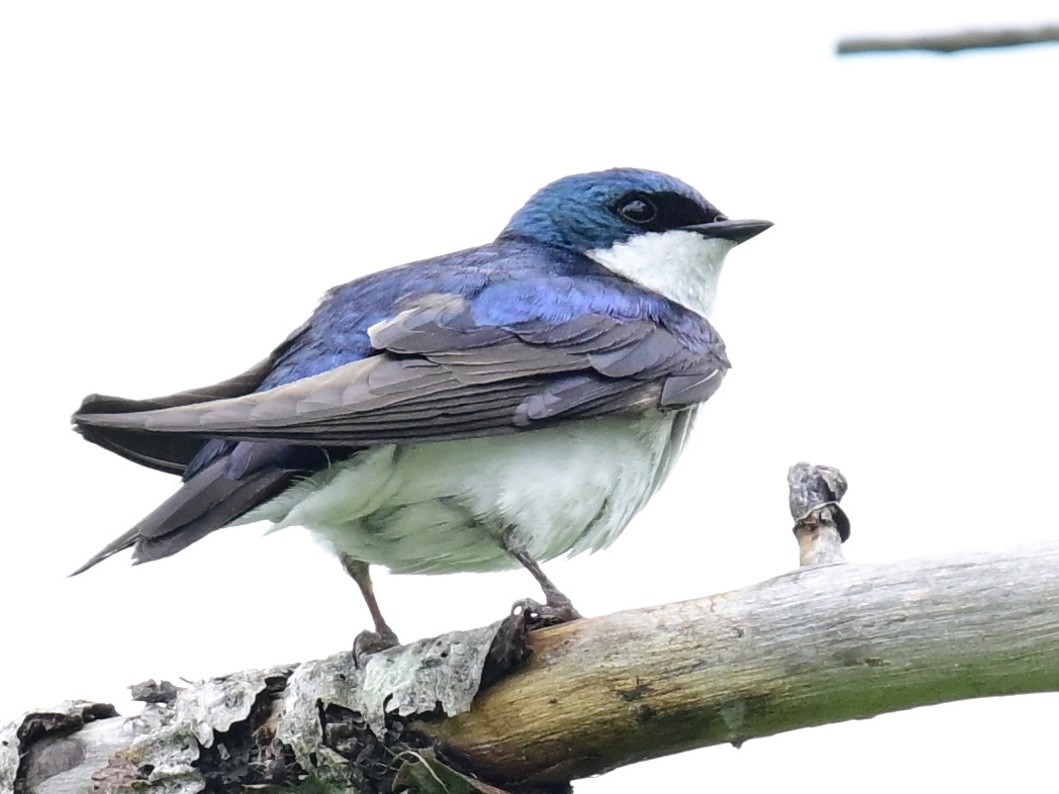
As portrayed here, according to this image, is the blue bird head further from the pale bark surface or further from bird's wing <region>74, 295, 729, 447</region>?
the pale bark surface

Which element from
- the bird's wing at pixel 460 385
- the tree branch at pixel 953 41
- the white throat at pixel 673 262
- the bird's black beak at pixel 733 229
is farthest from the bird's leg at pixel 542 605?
the tree branch at pixel 953 41

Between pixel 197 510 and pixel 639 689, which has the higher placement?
pixel 197 510

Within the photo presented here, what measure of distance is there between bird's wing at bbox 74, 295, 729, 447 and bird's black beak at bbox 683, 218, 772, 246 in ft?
0.95

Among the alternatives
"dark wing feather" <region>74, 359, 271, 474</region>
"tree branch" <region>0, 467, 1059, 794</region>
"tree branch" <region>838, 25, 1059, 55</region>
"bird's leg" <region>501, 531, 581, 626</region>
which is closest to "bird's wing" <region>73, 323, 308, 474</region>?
"dark wing feather" <region>74, 359, 271, 474</region>

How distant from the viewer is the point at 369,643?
9.89ft

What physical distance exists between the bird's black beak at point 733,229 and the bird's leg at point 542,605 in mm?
1164

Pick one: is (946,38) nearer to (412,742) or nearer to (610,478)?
(412,742)

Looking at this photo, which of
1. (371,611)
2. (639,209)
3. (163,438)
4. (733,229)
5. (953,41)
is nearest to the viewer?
(953,41)

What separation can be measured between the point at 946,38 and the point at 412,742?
1.60 meters

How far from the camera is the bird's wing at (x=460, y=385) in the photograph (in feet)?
8.82

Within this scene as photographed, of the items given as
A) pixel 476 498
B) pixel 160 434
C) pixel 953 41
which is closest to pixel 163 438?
pixel 160 434

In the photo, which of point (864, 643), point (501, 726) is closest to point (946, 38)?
point (864, 643)

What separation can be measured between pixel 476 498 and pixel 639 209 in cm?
124

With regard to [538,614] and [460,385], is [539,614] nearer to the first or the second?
[538,614]
